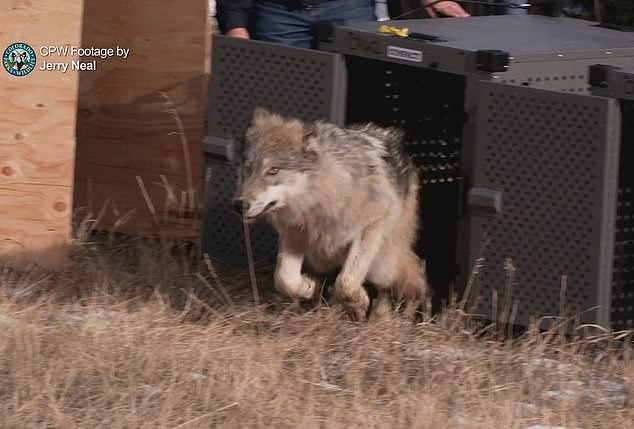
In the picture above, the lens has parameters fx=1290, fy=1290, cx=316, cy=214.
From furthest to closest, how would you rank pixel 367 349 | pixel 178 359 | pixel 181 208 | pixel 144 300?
pixel 181 208 < pixel 144 300 < pixel 367 349 < pixel 178 359

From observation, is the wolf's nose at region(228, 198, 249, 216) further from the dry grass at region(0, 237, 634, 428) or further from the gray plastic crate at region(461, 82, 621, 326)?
the gray plastic crate at region(461, 82, 621, 326)

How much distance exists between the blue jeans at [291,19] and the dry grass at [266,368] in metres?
1.31

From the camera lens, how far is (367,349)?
5.73 metres

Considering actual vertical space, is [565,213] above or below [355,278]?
above

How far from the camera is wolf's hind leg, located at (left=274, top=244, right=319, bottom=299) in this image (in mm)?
5957

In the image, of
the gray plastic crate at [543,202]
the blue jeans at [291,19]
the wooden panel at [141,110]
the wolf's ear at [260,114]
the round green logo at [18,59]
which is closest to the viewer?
the gray plastic crate at [543,202]

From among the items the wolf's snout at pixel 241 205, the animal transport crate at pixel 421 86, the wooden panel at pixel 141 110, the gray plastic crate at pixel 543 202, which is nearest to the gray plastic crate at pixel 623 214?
the gray plastic crate at pixel 543 202

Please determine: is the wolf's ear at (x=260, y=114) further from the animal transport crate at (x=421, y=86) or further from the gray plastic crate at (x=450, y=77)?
the gray plastic crate at (x=450, y=77)

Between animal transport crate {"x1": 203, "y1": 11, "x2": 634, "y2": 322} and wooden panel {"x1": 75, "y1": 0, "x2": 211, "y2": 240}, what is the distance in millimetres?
928

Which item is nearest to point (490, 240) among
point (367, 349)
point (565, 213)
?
point (565, 213)

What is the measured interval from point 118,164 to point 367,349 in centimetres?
245

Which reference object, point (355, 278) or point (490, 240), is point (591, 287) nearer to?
point (490, 240)

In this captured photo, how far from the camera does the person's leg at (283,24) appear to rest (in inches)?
262

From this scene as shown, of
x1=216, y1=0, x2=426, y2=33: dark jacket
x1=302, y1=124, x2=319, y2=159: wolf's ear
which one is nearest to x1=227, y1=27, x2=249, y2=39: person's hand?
x1=216, y1=0, x2=426, y2=33: dark jacket
